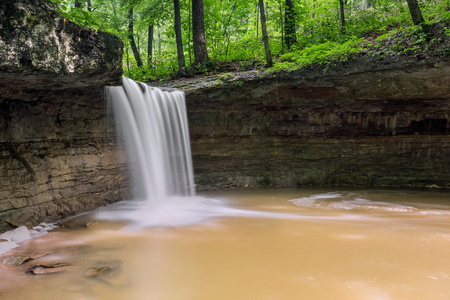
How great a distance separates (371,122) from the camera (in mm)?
8828

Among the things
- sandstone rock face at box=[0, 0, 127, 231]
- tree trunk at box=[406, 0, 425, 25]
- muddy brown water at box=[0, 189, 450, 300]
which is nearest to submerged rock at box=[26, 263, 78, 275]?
muddy brown water at box=[0, 189, 450, 300]

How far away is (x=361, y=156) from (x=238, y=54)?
18.9 feet

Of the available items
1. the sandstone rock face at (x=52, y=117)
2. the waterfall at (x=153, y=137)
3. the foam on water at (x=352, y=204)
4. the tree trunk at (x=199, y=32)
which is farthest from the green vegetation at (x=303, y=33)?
the foam on water at (x=352, y=204)

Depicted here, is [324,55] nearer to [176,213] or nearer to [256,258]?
[176,213]

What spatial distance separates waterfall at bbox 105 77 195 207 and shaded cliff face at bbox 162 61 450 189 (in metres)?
0.65

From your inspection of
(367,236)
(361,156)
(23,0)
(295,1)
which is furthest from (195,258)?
(295,1)

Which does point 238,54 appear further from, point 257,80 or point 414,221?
point 414,221

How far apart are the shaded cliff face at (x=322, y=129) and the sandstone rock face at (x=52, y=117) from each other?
9.06ft

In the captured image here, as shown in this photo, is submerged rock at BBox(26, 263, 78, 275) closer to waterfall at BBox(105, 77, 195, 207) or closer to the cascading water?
the cascading water

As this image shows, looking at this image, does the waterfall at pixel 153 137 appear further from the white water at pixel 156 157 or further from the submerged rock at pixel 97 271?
the submerged rock at pixel 97 271

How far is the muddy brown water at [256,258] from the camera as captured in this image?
283cm

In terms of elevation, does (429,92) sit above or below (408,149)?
above

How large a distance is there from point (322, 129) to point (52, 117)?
7.37 meters

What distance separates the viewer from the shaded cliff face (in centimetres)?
782
